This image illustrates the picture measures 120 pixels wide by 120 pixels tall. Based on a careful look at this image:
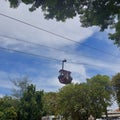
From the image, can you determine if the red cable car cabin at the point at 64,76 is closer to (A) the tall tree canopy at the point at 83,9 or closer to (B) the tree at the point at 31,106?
(A) the tall tree canopy at the point at 83,9

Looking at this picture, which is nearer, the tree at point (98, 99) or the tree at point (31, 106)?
the tree at point (31, 106)

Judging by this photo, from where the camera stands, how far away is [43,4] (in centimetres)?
1098

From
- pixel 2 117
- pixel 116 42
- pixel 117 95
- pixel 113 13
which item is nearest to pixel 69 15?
pixel 113 13

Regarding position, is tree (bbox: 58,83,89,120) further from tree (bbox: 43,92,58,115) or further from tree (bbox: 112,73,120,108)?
tree (bbox: 43,92,58,115)

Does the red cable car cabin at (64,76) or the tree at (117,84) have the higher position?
the tree at (117,84)

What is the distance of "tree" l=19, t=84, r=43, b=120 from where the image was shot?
55.8m

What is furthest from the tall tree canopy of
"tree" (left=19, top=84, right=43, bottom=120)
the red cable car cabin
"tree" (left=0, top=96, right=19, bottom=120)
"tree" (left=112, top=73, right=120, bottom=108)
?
"tree" (left=112, top=73, right=120, bottom=108)

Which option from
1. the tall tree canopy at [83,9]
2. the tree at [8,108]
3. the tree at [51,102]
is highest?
the tree at [51,102]

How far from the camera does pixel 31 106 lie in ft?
185

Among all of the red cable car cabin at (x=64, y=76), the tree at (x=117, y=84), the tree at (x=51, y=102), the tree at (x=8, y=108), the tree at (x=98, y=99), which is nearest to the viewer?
the red cable car cabin at (x=64, y=76)

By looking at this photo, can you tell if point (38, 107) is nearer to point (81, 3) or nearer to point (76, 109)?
point (76, 109)

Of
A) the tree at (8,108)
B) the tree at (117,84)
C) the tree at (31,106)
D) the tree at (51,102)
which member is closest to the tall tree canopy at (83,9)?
the tree at (8,108)

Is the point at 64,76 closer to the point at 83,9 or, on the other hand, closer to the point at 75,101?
the point at 83,9

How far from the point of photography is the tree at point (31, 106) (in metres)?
55.8
